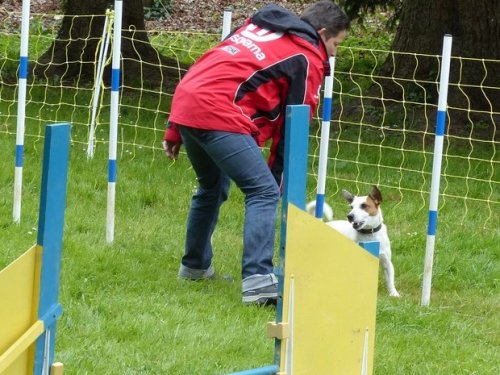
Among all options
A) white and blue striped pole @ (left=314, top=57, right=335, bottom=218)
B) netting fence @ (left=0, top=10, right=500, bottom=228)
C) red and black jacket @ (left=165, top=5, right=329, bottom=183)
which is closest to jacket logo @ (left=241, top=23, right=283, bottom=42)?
red and black jacket @ (left=165, top=5, right=329, bottom=183)

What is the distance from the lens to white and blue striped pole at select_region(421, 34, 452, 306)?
627 cm

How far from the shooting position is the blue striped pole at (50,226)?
301 centimetres

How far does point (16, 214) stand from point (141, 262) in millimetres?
1170

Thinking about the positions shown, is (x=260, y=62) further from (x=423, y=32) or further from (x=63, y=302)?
(x=423, y=32)

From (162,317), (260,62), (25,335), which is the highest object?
(260,62)

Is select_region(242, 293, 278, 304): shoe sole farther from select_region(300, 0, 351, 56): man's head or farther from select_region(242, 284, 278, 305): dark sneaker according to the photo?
select_region(300, 0, 351, 56): man's head

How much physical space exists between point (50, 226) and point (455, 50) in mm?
9902

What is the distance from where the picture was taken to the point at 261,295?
228 inches

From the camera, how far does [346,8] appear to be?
1373 cm

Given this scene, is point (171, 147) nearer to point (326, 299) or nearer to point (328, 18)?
point (328, 18)

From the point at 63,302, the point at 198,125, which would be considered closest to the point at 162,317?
the point at 63,302

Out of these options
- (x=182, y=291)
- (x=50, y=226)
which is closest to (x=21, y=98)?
(x=182, y=291)

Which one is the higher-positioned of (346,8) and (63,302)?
(346,8)

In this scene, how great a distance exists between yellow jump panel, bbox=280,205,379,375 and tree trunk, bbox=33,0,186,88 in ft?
31.1
